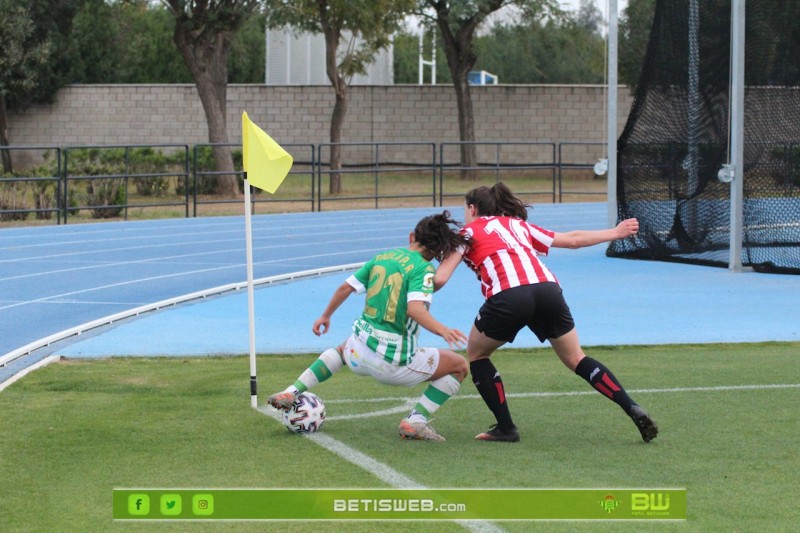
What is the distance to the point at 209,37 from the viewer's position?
3238cm

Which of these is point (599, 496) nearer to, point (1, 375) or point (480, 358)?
point (480, 358)

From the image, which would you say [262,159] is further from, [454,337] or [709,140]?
[709,140]

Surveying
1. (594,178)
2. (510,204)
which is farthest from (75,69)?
(510,204)

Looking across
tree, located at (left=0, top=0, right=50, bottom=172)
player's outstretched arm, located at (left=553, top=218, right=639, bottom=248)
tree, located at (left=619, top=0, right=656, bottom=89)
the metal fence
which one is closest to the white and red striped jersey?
player's outstretched arm, located at (left=553, top=218, right=639, bottom=248)

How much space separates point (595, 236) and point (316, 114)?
3398cm

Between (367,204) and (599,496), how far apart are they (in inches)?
946

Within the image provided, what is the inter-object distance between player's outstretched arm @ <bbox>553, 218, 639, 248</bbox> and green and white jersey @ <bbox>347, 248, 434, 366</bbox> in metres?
0.85

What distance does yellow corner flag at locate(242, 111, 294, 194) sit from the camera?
28.0 feet

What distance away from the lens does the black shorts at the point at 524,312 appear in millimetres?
6973

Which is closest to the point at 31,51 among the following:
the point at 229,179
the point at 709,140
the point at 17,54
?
the point at 17,54

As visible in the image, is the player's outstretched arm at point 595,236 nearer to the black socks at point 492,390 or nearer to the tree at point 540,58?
the black socks at point 492,390

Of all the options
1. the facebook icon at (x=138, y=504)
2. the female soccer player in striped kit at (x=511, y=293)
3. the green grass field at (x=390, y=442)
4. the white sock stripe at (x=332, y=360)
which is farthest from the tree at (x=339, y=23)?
the facebook icon at (x=138, y=504)

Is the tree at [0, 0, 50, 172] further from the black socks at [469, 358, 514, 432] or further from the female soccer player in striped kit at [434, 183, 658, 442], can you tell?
the black socks at [469, 358, 514, 432]

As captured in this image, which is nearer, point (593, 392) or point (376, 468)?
point (376, 468)
